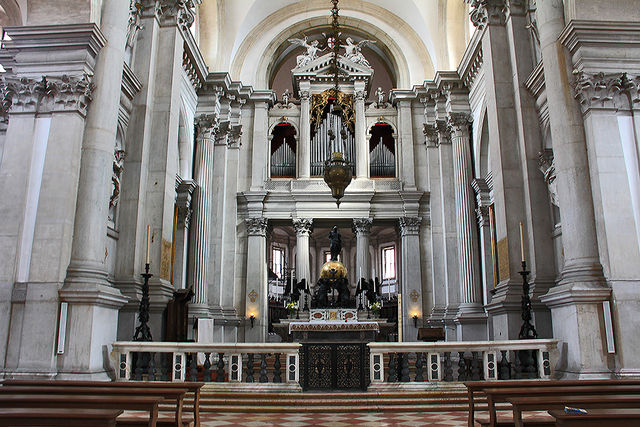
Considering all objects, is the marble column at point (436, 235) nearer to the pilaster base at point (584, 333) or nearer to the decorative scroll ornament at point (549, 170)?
the decorative scroll ornament at point (549, 170)

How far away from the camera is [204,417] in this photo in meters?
7.26

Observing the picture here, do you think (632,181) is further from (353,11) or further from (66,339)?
(353,11)

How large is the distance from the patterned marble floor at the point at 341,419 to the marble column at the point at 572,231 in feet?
7.91

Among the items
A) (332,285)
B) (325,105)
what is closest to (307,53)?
(325,105)

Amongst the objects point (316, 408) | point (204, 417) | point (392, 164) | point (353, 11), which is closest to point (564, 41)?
point (316, 408)

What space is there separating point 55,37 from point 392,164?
1383 cm

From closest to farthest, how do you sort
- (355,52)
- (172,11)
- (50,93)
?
(50,93)
(172,11)
(355,52)

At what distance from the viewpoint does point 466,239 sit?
17562 mm

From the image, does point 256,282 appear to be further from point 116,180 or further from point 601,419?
point 601,419

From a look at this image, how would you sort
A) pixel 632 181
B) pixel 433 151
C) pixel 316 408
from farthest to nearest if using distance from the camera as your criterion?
pixel 433 151
pixel 632 181
pixel 316 408

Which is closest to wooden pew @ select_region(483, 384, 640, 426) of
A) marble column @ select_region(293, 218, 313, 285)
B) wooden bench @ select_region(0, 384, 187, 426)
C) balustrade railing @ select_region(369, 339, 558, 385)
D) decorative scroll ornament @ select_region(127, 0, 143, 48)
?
wooden bench @ select_region(0, 384, 187, 426)

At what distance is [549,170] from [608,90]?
2.19 metres

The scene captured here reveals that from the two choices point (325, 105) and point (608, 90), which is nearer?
point (608, 90)

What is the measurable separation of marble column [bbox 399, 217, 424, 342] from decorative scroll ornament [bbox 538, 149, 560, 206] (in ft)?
28.0
